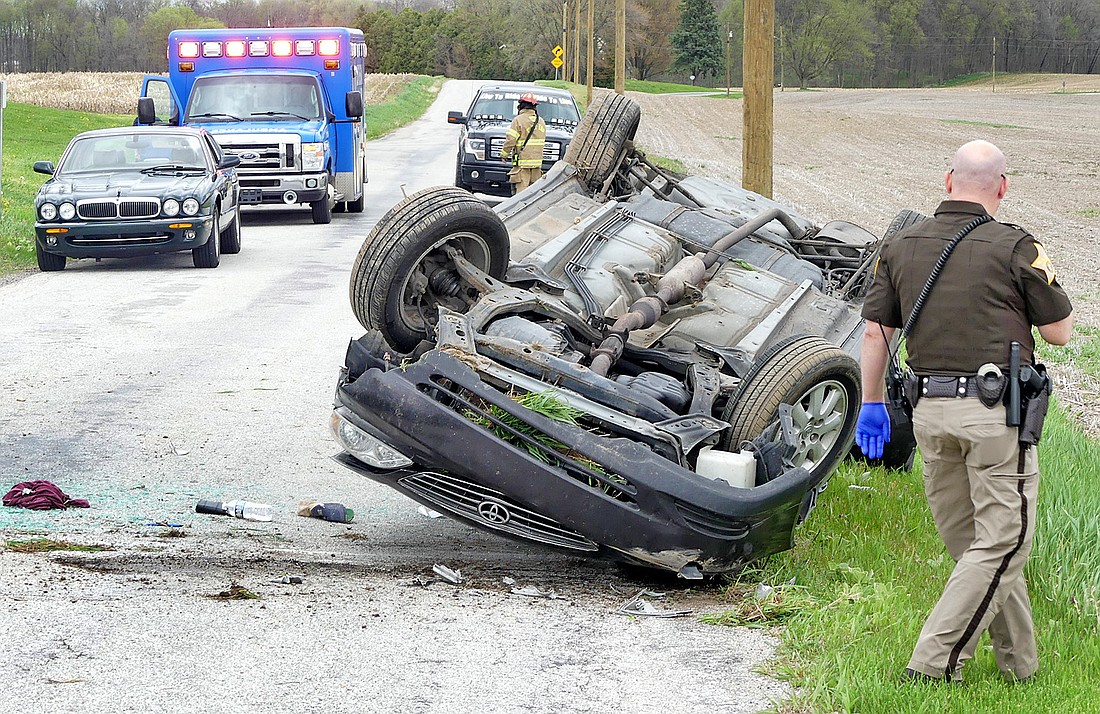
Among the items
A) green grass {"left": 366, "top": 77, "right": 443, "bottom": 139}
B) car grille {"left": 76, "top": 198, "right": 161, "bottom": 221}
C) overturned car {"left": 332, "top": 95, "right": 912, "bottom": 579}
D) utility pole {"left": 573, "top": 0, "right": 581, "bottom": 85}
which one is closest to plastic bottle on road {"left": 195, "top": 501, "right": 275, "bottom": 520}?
overturned car {"left": 332, "top": 95, "right": 912, "bottom": 579}

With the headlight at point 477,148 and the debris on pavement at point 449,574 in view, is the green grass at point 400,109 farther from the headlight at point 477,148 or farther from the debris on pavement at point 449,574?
the debris on pavement at point 449,574

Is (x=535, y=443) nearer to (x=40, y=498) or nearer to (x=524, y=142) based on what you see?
(x=40, y=498)

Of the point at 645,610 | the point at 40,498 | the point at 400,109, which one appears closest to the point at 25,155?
the point at 40,498

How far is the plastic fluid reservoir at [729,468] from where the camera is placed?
5117mm

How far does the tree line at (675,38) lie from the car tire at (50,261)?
9235cm

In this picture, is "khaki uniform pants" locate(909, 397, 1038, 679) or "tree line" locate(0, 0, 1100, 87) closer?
"khaki uniform pants" locate(909, 397, 1038, 679)

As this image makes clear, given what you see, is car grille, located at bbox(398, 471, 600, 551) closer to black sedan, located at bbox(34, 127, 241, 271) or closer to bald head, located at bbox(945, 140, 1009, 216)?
bald head, located at bbox(945, 140, 1009, 216)

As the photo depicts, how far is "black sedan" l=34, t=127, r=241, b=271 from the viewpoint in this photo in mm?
14453

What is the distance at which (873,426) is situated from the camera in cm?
441

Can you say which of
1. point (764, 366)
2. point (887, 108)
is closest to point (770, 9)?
point (764, 366)

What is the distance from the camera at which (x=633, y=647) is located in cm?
456

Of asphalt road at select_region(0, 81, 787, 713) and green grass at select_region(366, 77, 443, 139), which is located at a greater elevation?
green grass at select_region(366, 77, 443, 139)

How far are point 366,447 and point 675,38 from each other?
114492 millimetres

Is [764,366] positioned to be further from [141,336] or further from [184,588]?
[141,336]
